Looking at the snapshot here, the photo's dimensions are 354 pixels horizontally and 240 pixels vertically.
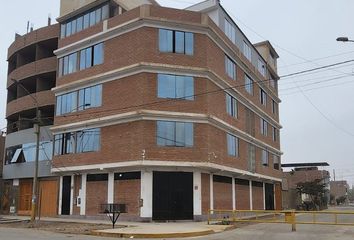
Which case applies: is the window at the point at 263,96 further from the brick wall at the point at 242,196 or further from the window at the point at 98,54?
the window at the point at 98,54

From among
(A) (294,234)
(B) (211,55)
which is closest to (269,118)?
(B) (211,55)

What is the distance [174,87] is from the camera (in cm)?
3381

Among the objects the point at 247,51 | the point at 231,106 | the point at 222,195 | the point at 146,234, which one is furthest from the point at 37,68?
the point at 146,234

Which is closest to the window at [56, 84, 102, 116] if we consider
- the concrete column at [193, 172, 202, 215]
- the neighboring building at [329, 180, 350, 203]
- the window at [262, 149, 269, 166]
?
the concrete column at [193, 172, 202, 215]

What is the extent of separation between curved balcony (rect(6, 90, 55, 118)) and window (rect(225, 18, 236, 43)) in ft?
55.0

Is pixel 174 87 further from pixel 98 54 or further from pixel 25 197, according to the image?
pixel 25 197

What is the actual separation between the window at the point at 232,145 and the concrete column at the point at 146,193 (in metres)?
8.60

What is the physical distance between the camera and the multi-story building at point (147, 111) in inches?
1291

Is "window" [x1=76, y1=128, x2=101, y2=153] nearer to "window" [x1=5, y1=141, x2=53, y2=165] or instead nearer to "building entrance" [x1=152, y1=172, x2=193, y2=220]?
"window" [x1=5, y1=141, x2=53, y2=165]

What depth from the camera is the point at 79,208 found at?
121 ft

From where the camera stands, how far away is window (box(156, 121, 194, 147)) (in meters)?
32.9

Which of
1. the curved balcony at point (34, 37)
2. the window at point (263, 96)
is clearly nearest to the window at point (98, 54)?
the curved balcony at point (34, 37)

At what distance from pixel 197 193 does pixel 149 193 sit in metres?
3.58

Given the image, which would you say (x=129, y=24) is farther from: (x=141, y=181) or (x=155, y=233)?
(x=155, y=233)
